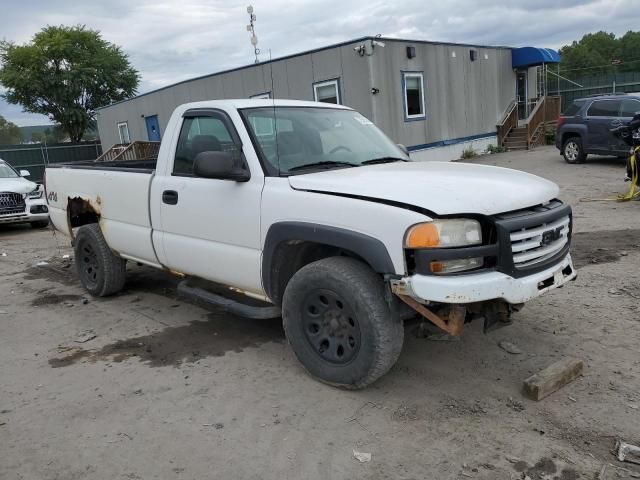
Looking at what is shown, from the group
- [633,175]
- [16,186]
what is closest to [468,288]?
[633,175]

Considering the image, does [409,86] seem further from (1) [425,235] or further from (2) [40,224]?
(1) [425,235]

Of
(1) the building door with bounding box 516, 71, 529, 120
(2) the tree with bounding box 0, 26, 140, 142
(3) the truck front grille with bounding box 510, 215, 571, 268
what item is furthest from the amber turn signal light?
(2) the tree with bounding box 0, 26, 140, 142

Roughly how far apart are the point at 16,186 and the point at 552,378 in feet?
37.6

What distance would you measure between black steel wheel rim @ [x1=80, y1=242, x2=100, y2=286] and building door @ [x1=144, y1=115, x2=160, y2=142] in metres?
18.2

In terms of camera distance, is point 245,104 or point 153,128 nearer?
point 245,104

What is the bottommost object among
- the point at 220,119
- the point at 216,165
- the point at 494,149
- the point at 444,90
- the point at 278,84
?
the point at 494,149

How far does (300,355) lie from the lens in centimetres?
378

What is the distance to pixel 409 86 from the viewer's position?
54.6 ft

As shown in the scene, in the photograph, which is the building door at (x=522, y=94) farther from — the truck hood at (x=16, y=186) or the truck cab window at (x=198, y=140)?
the truck cab window at (x=198, y=140)

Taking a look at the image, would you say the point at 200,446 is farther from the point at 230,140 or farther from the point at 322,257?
the point at 230,140

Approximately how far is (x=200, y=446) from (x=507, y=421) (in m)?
1.76

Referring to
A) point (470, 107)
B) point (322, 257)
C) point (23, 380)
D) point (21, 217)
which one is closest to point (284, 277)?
point (322, 257)

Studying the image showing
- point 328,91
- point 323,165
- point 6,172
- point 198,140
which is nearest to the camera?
point 323,165

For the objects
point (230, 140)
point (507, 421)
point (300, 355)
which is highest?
point (230, 140)
